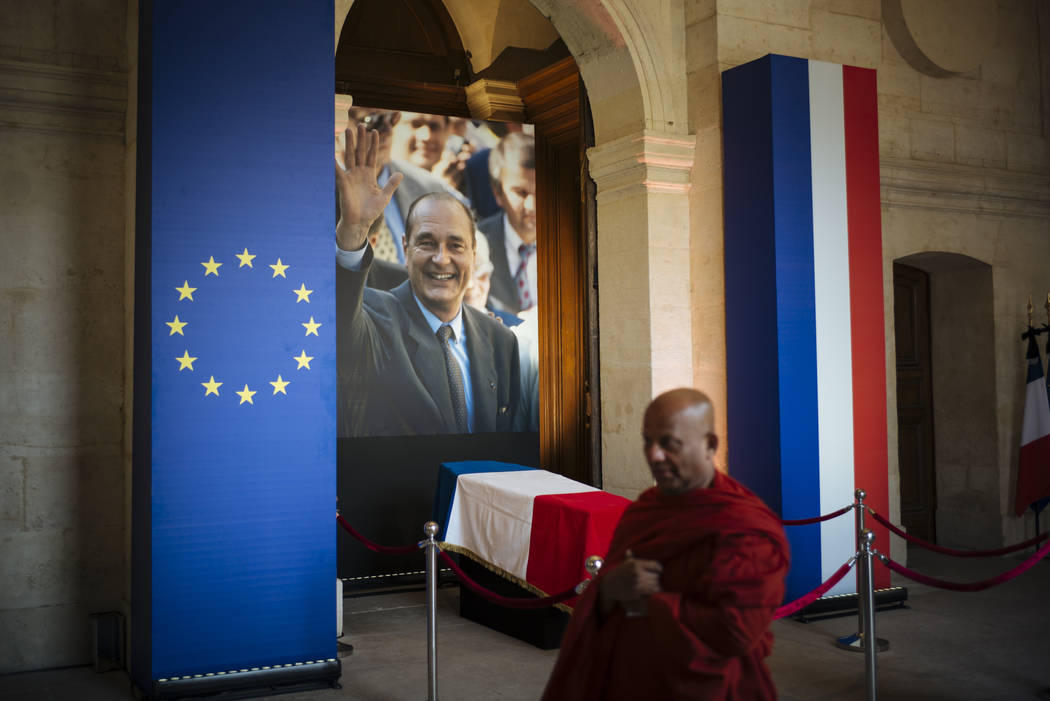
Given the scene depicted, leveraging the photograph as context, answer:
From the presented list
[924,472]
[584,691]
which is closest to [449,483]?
[584,691]

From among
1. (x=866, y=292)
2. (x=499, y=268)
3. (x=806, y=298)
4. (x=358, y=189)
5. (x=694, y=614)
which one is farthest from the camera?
(x=499, y=268)

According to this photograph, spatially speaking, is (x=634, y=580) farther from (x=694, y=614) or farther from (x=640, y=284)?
(x=640, y=284)

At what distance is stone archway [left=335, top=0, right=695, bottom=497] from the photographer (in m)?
8.09

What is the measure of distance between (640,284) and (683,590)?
18.7 feet

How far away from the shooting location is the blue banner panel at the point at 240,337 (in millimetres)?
5332

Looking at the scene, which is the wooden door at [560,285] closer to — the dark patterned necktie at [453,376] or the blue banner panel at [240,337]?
the dark patterned necktie at [453,376]

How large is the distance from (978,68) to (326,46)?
289 inches

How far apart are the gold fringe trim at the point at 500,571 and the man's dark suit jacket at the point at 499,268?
2784mm

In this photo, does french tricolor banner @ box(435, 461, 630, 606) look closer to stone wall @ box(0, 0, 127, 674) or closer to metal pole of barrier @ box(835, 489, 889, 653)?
metal pole of barrier @ box(835, 489, 889, 653)

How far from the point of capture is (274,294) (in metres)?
5.60

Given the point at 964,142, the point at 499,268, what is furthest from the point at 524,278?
the point at 964,142

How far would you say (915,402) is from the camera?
10.6m

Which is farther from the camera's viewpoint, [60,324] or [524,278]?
[524,278]

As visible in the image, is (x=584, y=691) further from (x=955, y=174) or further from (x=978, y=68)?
(x=978, y=68)
